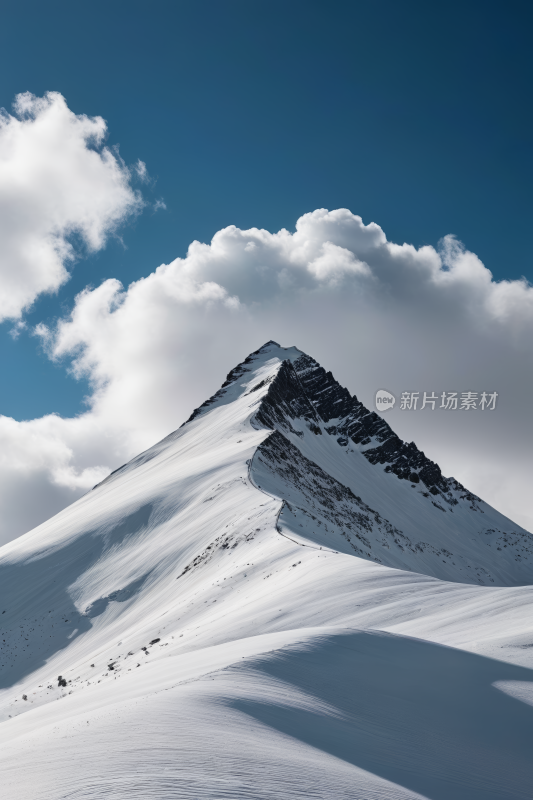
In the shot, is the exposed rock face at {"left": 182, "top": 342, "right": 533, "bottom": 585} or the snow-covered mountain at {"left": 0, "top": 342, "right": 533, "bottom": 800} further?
the exposed rock face at {"left": 182, "top": 342, "right": 533, "bottom": 585}

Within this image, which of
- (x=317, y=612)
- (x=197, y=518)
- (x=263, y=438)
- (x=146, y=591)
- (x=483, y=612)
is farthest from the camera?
(x=263, y=438)

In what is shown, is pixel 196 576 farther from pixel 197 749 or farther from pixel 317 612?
pixel 197 749

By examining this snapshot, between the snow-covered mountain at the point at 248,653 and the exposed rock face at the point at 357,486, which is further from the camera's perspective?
the exposed rock face at the point at 357,486

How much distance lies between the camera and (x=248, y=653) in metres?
14.2

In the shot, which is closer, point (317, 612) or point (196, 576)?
point (317, 612)

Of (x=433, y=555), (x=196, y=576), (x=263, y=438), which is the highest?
(x=263, y=438)

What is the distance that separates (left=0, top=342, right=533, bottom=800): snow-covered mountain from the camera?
823 cm

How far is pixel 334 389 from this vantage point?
136250mm

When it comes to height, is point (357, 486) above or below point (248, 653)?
above

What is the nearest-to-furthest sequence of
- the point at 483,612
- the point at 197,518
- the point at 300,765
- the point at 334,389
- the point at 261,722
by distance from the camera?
the point at 300,765
the point at 261,722
the point at 483,612
the point at 197,518
the point at 334,389

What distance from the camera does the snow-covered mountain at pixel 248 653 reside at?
27.0 feet

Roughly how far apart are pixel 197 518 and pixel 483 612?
27.5m

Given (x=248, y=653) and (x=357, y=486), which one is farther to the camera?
(x=357, y=486)

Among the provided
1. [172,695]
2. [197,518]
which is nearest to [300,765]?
[172,695]
